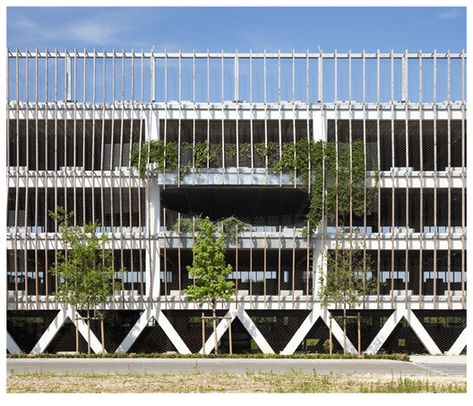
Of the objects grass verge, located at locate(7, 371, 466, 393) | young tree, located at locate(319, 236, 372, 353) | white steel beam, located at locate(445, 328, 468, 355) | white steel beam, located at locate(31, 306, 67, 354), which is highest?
young tree, located at locate(319, 236, 372, 353)

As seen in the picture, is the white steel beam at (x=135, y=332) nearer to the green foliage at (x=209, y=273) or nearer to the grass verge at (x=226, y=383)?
the green foliage at (x=209, y=273)

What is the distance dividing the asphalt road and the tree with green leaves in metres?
3.75

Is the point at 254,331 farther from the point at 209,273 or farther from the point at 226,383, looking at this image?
the point at 226,383

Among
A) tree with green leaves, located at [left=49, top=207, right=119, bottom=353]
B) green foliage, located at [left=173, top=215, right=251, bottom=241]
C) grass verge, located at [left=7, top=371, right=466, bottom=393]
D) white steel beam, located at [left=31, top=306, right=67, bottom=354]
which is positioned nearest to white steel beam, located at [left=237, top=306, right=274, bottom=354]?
green foliage, located at [left=173, top=215, right=251, bottom=241]

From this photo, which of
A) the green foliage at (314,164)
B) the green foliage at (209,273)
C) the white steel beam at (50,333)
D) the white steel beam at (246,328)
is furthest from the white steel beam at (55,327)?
the green foliage at (314,164)

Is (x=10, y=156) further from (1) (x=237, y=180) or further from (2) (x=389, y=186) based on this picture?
(2) (x=389, y=186)

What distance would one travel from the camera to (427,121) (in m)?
49.5

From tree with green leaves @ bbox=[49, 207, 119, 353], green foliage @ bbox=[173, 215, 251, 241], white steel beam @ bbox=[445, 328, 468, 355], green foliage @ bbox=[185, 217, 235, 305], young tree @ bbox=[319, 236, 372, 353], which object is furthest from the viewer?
white steel beam @ bbox=[445, 328, 468, 355]

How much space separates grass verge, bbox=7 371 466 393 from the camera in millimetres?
25891

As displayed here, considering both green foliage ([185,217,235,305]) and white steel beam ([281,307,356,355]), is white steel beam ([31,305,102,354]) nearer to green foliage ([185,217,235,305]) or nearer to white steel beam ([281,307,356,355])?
green foliage ([185,217,235,305])

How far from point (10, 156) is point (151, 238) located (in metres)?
9.72

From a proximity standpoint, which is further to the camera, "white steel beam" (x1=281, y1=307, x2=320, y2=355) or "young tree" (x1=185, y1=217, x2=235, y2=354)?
"white steel beam" (x1=281, y1=307, x2=320, y2=355)
